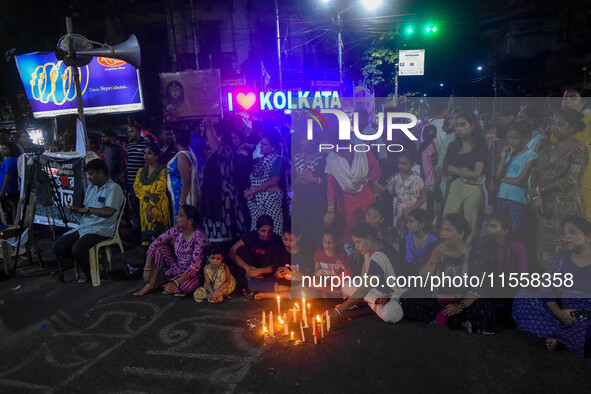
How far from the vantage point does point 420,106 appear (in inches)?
1200

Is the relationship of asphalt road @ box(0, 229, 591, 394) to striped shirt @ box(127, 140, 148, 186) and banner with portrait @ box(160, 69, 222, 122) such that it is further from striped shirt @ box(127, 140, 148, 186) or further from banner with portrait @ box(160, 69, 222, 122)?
banner with portrait @ box(160, 69, 222, 122)

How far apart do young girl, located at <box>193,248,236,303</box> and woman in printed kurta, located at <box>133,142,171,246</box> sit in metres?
1.31

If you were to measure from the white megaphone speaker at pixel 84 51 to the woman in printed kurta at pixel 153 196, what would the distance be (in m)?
1.39

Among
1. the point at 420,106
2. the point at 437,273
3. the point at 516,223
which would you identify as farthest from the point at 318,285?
the point at 420,106

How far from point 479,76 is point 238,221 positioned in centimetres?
4167

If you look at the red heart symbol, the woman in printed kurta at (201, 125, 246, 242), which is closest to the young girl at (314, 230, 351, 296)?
the woman in printed kurta at (201, 125, 246, 242)

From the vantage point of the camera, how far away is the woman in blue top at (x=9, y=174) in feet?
25.0

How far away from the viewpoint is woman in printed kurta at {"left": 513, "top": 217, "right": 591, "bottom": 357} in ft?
10.9

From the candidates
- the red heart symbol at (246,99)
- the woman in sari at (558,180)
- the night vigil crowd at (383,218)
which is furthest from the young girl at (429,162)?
the red heart symbol at (246,99)

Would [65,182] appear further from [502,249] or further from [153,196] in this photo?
[502,249]

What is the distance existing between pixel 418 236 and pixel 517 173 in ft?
4.57

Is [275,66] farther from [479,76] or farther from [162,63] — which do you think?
[479,76]

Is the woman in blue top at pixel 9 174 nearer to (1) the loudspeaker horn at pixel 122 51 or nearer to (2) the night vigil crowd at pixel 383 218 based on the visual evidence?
→ (2) the night vigil crowd at pixel 383 218

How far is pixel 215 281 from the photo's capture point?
4836 mm
